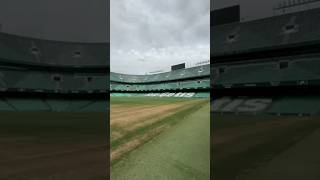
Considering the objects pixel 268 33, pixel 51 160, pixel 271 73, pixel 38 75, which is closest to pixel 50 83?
pixel 38 75

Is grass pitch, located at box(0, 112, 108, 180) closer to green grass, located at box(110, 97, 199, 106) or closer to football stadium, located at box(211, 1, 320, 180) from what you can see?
green grass, located at box(110, 97, 199, 106)

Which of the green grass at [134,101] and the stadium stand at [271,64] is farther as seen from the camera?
the stadium stand at [271,64]

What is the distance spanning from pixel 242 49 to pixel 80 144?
31.6 meters

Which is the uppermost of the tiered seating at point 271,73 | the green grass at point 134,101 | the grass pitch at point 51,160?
the tiered seating at point 271,73

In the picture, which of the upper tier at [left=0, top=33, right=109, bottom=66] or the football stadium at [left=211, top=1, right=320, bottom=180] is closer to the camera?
the football stadium at [left=211, top=1, right=320, bottom=180]

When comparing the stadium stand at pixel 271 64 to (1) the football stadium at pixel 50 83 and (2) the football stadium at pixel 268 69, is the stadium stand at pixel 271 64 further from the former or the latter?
(1) the football stadium at pixel 50 83

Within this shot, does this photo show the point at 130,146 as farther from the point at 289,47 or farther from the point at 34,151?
the point at 289,47

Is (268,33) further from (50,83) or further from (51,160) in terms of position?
(51,160)

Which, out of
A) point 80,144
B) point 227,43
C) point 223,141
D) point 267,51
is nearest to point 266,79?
point 267,51

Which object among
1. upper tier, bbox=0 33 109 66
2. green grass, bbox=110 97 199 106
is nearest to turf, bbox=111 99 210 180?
green grass, bbox=110 97 199 106

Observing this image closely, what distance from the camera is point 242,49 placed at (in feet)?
125

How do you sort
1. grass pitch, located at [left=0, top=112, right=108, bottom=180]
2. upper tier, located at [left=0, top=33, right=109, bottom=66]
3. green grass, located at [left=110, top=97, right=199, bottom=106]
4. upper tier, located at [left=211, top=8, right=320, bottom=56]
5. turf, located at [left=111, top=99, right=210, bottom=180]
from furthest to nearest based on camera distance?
upper tier, located at [left=0, top=33, right=109, bottom=66] → upper tier, located at [left=211, top=8, right=320, bottom=56] → green grass, located at [left=110, top=97, right=199, bottom=106] → grass pitch, located at [left=0, top=112, right=108, bottom=180] → turf, located at [left=111, top=99, right=210, bottom=180]

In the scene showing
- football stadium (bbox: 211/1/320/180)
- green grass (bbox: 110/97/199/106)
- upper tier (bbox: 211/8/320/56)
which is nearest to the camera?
green grass (bbox: 110/97/199/106)

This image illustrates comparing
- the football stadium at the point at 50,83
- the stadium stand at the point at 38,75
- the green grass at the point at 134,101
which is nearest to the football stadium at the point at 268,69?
the green grass at the point at 134,101
